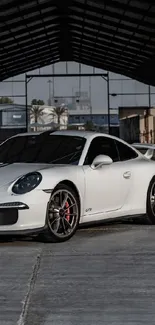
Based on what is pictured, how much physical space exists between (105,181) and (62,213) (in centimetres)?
86

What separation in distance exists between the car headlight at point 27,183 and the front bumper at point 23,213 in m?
0.08

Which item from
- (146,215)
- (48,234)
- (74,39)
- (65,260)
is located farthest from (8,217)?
(74,39)

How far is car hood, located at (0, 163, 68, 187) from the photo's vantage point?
23.4 ft

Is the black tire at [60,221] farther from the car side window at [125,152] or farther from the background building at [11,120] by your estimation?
the background building at [11,120]

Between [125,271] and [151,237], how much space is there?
2.02 metres

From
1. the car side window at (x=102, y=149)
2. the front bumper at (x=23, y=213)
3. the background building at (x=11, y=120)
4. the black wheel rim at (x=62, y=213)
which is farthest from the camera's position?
the background building at (x=11, y=120)

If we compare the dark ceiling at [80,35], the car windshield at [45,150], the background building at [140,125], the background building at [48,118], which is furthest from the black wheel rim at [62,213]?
the background building at [48,118]

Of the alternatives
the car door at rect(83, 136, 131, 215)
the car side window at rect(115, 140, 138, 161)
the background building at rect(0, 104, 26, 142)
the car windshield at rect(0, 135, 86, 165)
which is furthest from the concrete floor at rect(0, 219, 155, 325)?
the background building at rect(0, 104, 26, 142)

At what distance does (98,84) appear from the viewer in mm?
40875

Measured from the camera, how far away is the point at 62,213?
7.28 m

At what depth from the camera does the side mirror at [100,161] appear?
7.67 meters

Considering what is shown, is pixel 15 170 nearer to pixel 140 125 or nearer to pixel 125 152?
pixel 125 152

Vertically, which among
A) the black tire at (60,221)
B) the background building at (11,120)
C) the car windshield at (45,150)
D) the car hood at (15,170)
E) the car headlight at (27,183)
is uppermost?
the background building at (11,120)

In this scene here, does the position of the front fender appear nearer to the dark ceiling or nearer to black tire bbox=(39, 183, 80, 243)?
black tire bbox=(39, 183, 80, 243)
